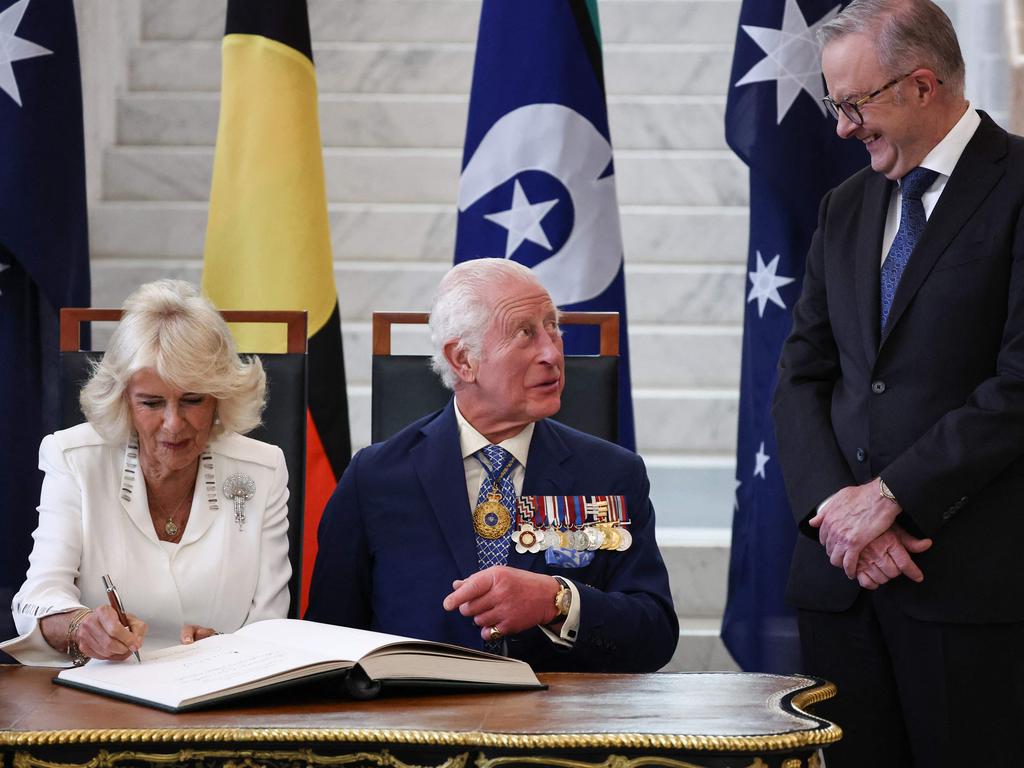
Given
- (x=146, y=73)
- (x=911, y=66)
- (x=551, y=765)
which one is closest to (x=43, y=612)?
(x=551, y=765)

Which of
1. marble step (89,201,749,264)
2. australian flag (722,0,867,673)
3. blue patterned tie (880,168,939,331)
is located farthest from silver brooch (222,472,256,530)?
marble step (89,201,749,264)

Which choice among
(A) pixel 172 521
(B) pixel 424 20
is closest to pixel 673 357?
(B) pixel 424 20

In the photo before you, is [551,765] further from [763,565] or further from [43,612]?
[763,565]

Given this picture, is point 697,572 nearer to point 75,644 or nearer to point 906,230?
point 906,230

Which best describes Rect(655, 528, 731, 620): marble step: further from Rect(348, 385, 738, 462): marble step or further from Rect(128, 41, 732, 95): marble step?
Rect(128, 41, 732, 95): marble step

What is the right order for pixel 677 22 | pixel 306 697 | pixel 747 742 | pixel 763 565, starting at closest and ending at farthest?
pixel 747 742 < pixel 306 697 < pixel 763 565 < pixel 677 22

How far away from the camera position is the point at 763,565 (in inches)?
116

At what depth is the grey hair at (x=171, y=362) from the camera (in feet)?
6.25

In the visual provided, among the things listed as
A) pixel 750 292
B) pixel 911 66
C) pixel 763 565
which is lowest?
pixel 763 565

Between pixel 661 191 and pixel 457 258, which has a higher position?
pixel 661 191

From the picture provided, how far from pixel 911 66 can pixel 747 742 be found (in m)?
1.06

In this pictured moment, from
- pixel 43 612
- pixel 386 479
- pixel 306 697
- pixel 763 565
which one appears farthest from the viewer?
pixel 763 565

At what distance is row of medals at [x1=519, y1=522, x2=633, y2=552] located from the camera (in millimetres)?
1843

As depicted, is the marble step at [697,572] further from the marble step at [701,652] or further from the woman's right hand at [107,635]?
the woman's right hand at [107,635]
